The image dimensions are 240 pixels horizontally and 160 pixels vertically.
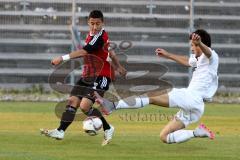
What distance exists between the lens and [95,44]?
13.1m

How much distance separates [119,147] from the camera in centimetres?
1266

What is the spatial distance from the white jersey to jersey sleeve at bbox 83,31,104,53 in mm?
1519

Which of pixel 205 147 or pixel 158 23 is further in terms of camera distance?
pixel 158 23

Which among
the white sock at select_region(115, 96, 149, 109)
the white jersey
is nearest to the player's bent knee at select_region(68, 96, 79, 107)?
the white sock at select_region(115, 96, 149, 109)

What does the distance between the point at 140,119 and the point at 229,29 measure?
792 cm

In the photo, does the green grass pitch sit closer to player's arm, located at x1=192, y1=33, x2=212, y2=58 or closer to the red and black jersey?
the red and black jersey

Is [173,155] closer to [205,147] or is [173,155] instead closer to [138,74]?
[205,147]

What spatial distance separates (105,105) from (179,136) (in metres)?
1.11

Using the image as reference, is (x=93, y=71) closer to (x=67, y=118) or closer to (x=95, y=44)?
(x=95, y=44)

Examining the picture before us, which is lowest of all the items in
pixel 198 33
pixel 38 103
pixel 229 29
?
pixel 38 103

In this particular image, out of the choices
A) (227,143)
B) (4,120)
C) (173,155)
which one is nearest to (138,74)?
(4,120)

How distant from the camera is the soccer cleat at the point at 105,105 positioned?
40.4 feet

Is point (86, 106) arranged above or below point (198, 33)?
below

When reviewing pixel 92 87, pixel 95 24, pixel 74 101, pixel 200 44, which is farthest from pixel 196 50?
pixel 74 101
